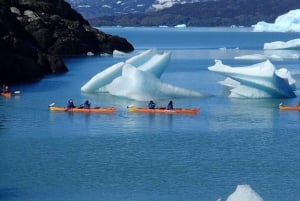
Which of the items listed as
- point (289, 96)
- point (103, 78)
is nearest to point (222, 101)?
point (289, 96)

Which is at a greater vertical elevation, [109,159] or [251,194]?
[251,194]

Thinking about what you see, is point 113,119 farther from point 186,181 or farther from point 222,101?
point 186,181

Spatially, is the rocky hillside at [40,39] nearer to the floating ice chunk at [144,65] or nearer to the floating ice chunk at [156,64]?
the floating ice chunk at [144,65]

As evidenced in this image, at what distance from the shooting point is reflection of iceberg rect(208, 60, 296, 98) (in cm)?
3466

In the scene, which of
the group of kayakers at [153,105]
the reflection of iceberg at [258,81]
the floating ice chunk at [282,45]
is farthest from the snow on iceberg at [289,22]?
the group of kayakers at [153,105]

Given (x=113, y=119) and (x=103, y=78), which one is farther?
(x=103, y=78)

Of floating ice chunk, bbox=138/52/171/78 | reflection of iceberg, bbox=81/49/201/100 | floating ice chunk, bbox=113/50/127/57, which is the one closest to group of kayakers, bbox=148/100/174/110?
reflection of iceberg, bbox=81/49/201/100

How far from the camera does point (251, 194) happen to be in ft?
40.0

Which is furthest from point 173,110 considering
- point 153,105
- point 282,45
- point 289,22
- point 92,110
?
point 289,22

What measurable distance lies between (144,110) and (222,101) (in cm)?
526

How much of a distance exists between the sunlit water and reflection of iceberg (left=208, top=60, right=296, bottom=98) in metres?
0.51

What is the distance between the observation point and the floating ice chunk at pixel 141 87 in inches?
1383

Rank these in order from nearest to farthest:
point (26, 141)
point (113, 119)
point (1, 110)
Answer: point (26, 141) < point (113, 119) < point (1, 110)

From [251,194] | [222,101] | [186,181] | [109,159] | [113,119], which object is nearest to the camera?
[251,194]
